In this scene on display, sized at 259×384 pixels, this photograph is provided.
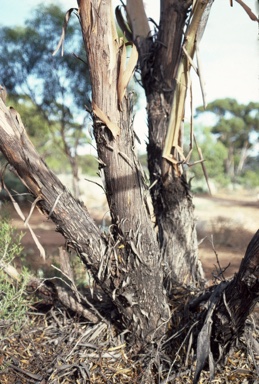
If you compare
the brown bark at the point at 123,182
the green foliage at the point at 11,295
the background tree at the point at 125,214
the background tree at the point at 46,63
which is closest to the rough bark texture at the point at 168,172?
the background tree at the point at 125,214

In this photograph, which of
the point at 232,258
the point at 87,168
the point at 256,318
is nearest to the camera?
the point at 256,318

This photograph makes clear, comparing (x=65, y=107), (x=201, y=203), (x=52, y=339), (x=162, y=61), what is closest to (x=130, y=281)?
(x=52, y=339)

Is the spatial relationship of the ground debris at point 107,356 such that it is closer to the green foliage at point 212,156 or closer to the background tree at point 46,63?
the background tree at point 46,63

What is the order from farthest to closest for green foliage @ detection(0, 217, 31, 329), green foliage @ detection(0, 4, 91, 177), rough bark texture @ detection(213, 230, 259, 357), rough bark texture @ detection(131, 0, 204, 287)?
green foliage @ detection(0, 4, 91, 177), rough bark texture @ detection(131, 0, 204, 287), green foliage @ detection(0, 217, 31, 329), rough bark texture @ detection(213, 230, 259, 357)

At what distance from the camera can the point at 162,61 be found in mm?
3463

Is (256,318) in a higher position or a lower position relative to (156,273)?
lower

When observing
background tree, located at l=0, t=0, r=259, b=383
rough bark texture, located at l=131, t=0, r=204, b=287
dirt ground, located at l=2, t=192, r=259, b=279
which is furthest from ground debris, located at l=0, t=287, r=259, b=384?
dirt ground, located at l=2, t=192, r=259, b=279

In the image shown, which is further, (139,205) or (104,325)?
(104,325)

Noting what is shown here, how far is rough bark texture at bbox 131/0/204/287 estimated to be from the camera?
3.31 metres

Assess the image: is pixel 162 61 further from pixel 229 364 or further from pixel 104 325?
pixel 229 364

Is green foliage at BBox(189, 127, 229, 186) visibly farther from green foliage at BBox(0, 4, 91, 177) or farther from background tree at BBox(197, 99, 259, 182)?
green foliage at BBox(0, 4, 91, 177)

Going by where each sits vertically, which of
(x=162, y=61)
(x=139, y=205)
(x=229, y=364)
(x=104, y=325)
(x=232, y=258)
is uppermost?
(x=162, y=61)

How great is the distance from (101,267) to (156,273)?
0.36m

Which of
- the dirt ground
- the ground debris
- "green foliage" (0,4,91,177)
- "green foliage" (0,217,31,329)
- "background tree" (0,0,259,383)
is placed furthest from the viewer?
"green foliage" (0,4,91,177)
